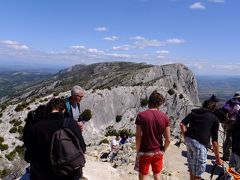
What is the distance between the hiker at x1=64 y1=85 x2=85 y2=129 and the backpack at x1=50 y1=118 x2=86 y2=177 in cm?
305

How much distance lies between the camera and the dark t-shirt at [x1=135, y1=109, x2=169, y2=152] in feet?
25.5

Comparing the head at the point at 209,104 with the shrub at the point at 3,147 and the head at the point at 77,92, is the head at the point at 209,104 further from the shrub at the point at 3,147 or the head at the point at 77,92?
the shrub at the point at 3,147

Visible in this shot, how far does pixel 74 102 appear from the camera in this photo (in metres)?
9.39

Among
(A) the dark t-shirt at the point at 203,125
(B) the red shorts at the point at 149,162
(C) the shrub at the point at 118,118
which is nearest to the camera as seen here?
(B) the red shorts at the point at 149,162

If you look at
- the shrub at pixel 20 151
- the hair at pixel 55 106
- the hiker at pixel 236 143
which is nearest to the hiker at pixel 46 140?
the hair at pixel 55 106

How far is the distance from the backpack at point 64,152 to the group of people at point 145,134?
0.21 ft

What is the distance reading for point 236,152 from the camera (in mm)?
8828

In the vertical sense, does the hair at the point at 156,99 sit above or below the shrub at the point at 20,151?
above

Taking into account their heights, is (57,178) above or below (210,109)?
below

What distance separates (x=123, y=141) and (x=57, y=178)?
16.1 metres

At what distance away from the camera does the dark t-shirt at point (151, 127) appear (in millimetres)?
7757

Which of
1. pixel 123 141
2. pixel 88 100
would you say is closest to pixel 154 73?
pixel 88 100

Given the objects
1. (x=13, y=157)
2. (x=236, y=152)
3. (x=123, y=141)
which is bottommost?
(x=13, y=157)

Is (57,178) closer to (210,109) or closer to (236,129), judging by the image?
(210,109)
